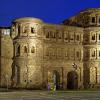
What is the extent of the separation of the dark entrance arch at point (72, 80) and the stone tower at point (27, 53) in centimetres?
1216

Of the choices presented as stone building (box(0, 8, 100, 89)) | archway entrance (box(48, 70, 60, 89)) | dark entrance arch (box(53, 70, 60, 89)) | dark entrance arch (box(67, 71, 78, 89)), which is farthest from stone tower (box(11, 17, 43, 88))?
dark entrance arch (box(67, 71, 78, 89))

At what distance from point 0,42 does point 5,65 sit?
582 cm

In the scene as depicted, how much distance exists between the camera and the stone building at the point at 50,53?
110 metres

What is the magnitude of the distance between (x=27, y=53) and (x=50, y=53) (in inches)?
277

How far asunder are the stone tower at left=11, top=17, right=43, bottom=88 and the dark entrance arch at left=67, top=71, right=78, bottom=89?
1216cm

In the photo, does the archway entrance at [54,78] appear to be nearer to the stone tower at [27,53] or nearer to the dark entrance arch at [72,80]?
the dark entrance arch at [72,80]

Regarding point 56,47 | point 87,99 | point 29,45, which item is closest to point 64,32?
point 56,47

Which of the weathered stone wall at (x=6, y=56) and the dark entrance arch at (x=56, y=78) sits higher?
the weathered stone wall at (x=6, y=56)

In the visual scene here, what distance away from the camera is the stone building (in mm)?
110312

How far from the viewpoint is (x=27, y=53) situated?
4350 inches

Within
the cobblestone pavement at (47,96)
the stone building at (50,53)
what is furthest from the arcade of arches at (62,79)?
the cobblestone pavement at (47,96)

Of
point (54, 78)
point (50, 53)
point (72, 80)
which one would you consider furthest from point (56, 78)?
point (50, 53)

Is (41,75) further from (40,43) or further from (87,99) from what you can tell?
(87,99)

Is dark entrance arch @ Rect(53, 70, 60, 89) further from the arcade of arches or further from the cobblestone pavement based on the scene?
the cobblestone pavement
